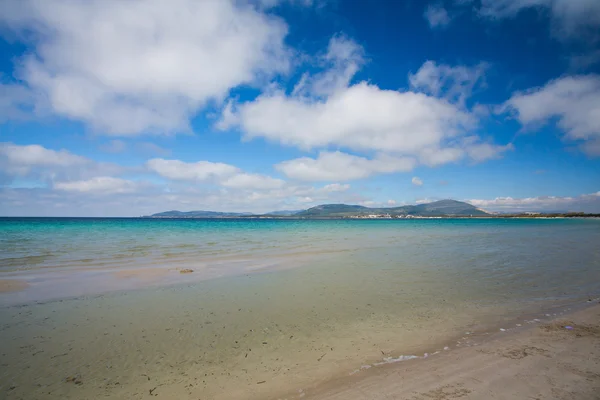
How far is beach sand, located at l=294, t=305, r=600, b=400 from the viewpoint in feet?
15.7

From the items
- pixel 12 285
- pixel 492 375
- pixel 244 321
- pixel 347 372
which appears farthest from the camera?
pixel 12 285

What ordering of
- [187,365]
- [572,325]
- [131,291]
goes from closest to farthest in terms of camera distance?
1. [187,365]
2. [572,325]
3. [131,291]

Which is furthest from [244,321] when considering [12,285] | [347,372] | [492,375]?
[12,285]

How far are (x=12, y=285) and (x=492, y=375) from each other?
60.4 feet

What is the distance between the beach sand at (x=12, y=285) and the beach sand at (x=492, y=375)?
1421cm

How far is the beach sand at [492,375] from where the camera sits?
4.80 metres

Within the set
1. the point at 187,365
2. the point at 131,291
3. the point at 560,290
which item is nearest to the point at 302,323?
the point at 187,365

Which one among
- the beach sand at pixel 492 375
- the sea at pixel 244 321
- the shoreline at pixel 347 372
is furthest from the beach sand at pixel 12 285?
the beach sand at pixel 492 375

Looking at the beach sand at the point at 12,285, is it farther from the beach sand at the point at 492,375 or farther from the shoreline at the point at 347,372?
the beach sand at the point at 492,375

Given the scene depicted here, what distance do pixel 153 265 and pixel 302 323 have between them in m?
14.0

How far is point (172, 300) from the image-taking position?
10.8 metres

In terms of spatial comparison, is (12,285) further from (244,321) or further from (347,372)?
(347,372)

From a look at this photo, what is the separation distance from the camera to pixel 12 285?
1284cm

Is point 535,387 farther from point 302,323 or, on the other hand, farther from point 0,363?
point 0,363
